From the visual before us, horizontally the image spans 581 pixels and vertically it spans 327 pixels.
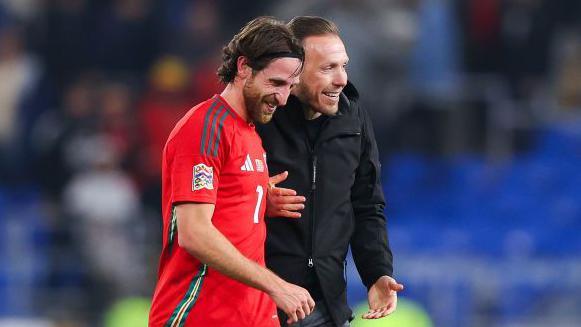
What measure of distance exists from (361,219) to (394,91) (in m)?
6.79

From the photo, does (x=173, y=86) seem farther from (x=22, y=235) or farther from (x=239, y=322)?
(x=239, y=322)

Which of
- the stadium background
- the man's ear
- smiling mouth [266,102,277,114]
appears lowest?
the stadium background

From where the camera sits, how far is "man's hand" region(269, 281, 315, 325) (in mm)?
4129

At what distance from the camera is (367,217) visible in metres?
4.89

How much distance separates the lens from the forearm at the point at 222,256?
4098 mm

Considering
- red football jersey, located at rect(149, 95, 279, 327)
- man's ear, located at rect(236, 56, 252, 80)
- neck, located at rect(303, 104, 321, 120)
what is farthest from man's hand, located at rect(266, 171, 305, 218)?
man's ear, located at rect(236, 56, 252, 80)

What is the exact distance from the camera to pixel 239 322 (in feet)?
14.0

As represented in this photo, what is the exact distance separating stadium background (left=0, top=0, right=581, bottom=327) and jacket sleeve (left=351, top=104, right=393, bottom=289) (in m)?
5.30

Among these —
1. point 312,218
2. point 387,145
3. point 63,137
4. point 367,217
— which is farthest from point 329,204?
point 63,137

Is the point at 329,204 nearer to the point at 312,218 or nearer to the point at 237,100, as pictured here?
the point at 312,218

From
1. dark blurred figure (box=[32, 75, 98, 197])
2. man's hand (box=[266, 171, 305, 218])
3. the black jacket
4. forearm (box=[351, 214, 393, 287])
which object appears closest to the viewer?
man's hand (box=[266, 171, 305, 218])

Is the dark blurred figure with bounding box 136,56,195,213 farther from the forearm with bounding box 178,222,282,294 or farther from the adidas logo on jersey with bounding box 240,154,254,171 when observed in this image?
the forearm with bounding box 178,222,282,294

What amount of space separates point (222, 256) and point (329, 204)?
2.40 ft

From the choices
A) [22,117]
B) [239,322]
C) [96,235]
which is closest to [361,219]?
[239,322]
